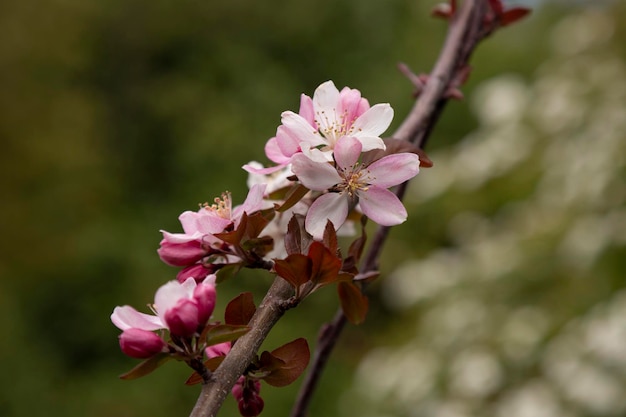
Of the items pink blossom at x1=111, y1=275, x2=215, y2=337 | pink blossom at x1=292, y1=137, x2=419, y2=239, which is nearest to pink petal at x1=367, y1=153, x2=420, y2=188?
pink blossom at x1=292, y1=137, x2=419, y2=239

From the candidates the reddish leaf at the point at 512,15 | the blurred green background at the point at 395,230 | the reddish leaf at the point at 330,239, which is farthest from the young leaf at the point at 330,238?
the blurred green background at the point at 395,230

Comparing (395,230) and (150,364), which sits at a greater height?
(150,364)

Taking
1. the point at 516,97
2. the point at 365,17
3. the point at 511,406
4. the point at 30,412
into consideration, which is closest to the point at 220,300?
the point at 30,412

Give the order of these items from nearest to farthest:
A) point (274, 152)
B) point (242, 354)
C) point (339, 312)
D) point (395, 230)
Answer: point (242, 354), point (274, 152), point (339, 312), point (395, 230)

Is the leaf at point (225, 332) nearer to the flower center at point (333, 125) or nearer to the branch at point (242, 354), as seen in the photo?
the branch at point (242, 354)

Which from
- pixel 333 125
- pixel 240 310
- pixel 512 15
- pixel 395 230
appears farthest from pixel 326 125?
pixel 395 230

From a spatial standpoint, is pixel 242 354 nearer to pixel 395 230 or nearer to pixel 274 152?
pixel 274 152

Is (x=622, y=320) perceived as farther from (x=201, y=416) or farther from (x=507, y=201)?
(x=507, y=201)

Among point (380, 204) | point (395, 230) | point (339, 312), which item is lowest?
point (395, 230)
